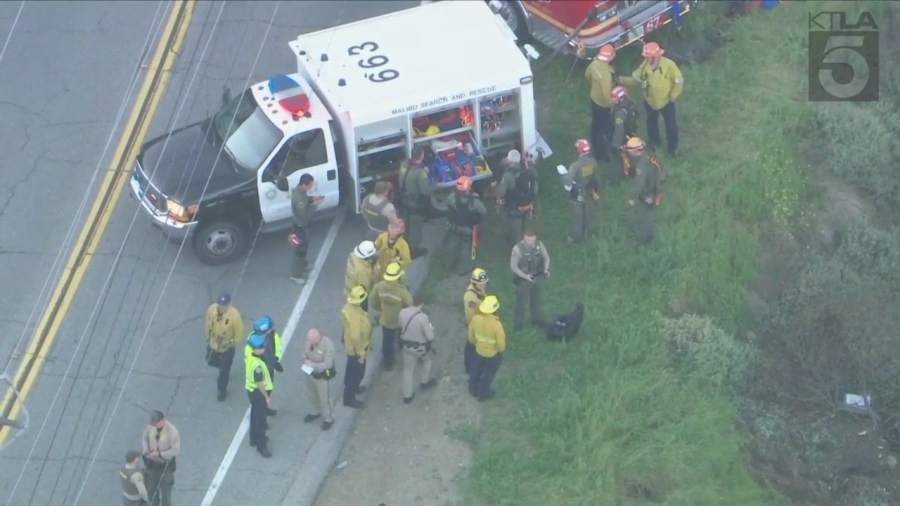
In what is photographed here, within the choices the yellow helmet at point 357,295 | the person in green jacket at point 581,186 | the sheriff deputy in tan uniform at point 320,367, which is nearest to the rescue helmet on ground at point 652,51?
the person in green jacket at point 581,186

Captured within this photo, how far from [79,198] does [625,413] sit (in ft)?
25.3

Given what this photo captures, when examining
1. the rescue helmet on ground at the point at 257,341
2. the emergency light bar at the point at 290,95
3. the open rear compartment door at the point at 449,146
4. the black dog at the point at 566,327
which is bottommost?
the black dog at the point at 566,327

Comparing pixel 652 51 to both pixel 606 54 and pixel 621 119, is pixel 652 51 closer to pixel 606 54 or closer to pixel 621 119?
pixel 606 54

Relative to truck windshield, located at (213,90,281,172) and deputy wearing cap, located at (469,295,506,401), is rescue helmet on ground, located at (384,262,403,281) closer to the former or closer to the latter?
deputy wearing cap, located at (469,295,506,401)

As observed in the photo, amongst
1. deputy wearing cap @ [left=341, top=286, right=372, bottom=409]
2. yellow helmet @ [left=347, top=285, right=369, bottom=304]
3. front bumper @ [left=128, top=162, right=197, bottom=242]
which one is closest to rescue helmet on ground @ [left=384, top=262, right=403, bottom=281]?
deputy wearing cap @ [left=341, top=286, right=372, bottom=409]

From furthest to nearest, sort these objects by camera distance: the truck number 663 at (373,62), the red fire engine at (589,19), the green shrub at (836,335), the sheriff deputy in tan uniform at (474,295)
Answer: the red fire engine at (589,19) → the truck number 663 at (373,62) → the green shrub at (836,335) → the sheriff deputy in tan uniform at (474,295)

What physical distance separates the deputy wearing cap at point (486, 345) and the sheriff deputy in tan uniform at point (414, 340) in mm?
495

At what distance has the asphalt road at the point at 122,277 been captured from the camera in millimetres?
16547

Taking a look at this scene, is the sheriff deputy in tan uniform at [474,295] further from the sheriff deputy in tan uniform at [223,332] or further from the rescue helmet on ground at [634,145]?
the rescue helmet on ground at [634,145]

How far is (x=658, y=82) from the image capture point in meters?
19.8

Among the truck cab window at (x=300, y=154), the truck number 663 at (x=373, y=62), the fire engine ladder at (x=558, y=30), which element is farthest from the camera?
the fire engine ladder at (x=558, y=30)

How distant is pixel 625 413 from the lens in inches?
671

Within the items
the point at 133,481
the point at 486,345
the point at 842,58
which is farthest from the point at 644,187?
the point at 133,481

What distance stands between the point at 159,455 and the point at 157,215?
4042 millimetres
